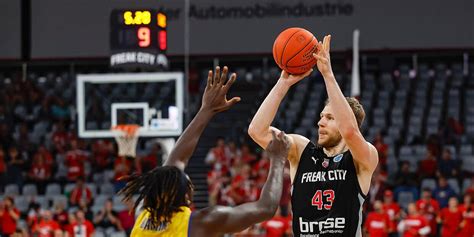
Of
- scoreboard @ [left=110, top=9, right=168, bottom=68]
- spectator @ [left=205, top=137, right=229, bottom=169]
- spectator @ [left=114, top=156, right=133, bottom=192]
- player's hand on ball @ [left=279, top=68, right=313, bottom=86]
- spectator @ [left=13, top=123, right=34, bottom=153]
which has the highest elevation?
scoreboard @ [left=110, top=9, right=168, bottom=68]

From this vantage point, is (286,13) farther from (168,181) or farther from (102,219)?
(168,181)

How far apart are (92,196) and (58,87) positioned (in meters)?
6.06

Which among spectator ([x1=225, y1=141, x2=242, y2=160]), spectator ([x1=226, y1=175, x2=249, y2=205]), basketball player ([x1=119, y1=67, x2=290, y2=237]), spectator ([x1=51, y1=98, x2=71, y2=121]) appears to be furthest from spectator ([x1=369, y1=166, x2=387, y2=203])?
basketball player ([x1=119, y1=67, x2=290, y2=237])

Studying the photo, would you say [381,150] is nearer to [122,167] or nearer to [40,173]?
[122,167]

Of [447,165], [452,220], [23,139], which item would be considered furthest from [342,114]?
[23,139]

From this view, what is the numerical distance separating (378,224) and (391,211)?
1.41 ft

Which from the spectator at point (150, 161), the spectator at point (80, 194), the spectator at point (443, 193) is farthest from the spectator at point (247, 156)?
the spectator at point (443, 193)

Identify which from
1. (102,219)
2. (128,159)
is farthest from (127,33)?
(128,159)

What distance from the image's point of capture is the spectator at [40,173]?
18453mm

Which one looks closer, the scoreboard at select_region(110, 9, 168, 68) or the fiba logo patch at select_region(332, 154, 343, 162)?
the fiba logo patch at select_region(332, 154, 343, 162)

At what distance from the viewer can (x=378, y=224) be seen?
1395 centimetres

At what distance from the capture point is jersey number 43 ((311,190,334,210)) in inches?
196

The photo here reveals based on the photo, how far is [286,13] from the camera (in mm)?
21734

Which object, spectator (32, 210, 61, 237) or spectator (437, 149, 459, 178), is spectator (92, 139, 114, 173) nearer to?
spectator (32, 210, 61, 237)
